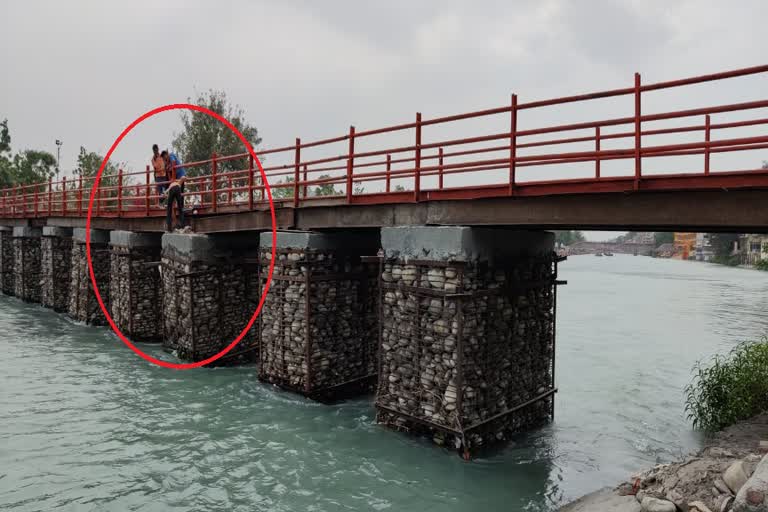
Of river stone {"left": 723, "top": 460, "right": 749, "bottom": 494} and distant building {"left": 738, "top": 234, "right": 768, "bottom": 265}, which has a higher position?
distant building {"left": 738, "top": 234, "right": 768, "bottom": 265}

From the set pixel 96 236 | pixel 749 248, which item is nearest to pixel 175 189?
pixel 96 236

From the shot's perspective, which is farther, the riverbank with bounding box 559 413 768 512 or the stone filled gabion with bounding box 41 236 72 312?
the stone filled gabion with bounding box 41 236 72 312

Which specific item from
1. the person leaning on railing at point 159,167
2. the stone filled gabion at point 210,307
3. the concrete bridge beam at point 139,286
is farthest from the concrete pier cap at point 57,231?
the stone filled gabion at point 210,307

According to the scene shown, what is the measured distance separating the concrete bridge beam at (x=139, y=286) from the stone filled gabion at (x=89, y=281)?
295 cm

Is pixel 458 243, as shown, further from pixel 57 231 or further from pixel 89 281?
pixel 57 231

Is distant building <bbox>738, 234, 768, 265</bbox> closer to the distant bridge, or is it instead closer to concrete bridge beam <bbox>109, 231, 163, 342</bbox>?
the distant bridge

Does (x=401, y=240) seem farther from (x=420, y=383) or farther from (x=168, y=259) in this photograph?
(x=168, y=259)

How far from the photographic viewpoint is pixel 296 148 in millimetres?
14055

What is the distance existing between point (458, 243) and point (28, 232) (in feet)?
95.9

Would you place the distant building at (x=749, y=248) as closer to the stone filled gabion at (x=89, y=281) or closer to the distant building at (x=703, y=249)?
the distant building at (x=703, y=249)

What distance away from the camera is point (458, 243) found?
10.1 metres

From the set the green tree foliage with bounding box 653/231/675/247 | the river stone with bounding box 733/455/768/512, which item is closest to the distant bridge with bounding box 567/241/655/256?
the green tree foliage with bounding box 653/231/675/247

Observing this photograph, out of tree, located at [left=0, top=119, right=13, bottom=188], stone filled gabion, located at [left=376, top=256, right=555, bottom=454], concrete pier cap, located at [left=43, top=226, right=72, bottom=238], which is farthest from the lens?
tree, located at [left=0, top=119, right=13, bottom=188]

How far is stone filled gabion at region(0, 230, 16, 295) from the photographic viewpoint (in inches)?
1314
